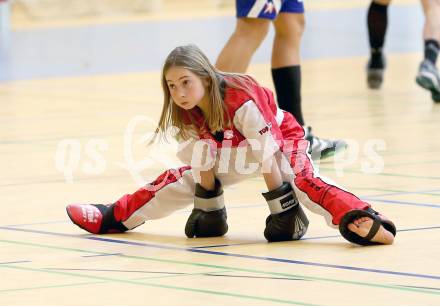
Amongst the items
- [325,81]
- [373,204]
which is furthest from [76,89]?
[373,204]

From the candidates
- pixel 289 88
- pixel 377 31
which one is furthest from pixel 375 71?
pixel 289 88

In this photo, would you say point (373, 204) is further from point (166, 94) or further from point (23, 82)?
point (23, 82)

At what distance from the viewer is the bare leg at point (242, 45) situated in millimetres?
3922

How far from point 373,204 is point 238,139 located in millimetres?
506

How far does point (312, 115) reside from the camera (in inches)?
211

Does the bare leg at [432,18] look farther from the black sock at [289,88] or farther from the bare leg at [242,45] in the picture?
the bare leg at [242,45]

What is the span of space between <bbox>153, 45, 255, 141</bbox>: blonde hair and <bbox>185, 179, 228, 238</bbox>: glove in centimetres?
17

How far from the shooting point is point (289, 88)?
166 inches

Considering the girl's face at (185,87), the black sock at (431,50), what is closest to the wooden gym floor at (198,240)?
the black sock at (431,50)

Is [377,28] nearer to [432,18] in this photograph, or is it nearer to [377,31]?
[377,31]

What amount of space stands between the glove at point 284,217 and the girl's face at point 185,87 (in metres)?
0.30

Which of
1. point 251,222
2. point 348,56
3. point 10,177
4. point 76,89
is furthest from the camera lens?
point 348,56

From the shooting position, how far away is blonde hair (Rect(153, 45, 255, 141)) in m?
2.82

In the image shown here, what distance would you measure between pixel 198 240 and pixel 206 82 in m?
0.38
